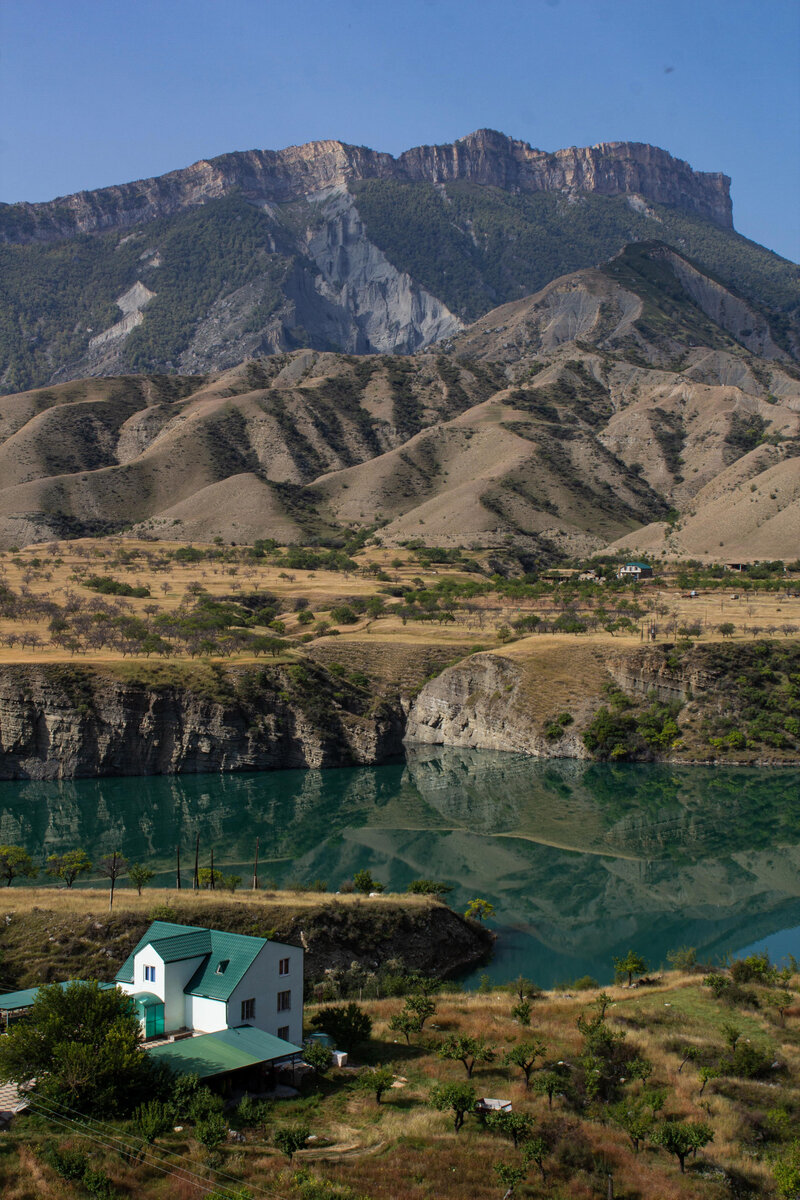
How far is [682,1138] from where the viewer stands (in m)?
23.2

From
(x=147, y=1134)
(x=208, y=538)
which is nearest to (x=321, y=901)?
(x=147, y=1134)

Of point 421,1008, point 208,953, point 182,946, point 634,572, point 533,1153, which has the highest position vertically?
point 634,572

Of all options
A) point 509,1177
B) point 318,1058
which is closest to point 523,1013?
point 318,1058

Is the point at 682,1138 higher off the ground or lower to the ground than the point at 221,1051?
lower

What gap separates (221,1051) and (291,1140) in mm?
4433

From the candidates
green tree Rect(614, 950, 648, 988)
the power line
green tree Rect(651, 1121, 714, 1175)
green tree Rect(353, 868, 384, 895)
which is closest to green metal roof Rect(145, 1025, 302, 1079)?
the power line

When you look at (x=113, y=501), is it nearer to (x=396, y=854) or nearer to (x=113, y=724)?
(x=113, y=724)

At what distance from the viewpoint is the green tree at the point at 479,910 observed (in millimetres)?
45062

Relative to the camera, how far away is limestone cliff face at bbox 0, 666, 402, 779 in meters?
73.7

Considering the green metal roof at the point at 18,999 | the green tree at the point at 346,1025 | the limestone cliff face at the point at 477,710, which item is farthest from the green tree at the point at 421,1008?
the limestone cliff face at the point at 477,710

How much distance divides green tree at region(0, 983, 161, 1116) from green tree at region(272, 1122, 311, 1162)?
3.24 m

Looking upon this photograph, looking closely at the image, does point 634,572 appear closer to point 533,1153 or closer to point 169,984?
point 169,984

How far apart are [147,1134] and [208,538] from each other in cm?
14648

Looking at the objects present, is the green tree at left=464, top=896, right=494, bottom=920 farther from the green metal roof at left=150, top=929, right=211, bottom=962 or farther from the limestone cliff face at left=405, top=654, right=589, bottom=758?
the limestone cliff face at left=405, top=654, right=589, bottom=758
